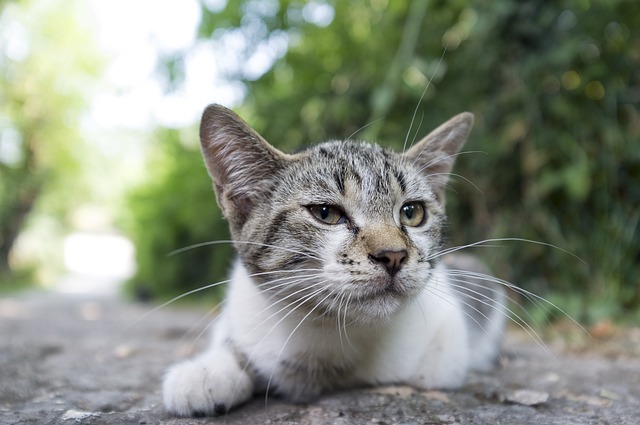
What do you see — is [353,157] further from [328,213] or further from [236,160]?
[236,160]

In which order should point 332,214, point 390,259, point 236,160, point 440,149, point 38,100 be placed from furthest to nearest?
point 38,100
point 440,149
point 236,160
point 332,214
point 390,259

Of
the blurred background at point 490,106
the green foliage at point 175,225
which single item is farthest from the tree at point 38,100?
the blurred background at point 490,106

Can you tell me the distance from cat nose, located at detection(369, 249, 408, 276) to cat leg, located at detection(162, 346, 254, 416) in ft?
1.90

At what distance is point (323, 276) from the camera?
136 cm

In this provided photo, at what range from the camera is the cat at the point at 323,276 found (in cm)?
138

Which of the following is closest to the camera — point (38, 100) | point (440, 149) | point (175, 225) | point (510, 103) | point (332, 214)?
point (332, 214)

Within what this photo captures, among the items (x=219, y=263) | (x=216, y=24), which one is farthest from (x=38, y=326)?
(x=216, y=24)

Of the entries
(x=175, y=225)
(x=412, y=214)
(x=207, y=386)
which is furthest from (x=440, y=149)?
(x=175, y=225)

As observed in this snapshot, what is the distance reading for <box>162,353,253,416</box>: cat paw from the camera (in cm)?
136

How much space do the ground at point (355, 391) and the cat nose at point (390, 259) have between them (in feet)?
1.36

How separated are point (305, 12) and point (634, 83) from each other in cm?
250

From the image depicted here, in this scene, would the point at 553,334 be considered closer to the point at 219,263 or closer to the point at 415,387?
the point at 415,387

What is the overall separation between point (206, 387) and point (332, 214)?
64cm

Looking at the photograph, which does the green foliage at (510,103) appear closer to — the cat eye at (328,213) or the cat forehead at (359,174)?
the cat forehead at (359,174)
